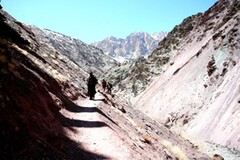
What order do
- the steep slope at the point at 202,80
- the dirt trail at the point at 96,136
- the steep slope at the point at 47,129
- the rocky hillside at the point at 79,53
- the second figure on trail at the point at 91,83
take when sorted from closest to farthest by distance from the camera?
the steep slope at the point at 47,129 < the dirt trail at the point at 96,136 < the second figure on trail at the point at 91,83 < the steep slope at the point at 202,80 < the rocky hillside at the point at 79,53

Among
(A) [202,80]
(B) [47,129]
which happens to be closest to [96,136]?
(B) [47,129]

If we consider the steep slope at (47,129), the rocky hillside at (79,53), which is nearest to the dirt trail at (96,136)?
the steep slope at (47,129)

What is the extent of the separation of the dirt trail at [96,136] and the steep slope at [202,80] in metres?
14.4

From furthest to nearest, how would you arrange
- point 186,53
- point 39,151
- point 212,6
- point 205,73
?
point 212,6
point 186,53
point 205,73
point 39,151

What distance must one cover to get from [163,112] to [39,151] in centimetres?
4021

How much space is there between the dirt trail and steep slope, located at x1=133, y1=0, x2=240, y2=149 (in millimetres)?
14426

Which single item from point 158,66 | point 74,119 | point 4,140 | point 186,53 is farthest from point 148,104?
point 4,140

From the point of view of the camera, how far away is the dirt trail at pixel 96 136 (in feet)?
40.5

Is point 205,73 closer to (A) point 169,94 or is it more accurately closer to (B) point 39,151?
(A) point 169,94

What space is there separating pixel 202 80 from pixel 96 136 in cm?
3389

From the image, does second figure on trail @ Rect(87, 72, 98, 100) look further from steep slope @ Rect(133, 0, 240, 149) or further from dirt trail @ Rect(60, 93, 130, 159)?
steep slope @ Rect(133, 0, 240, 149)

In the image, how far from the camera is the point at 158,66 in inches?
2805

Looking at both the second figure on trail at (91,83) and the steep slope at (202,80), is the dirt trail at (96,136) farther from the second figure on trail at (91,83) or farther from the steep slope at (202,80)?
the steep slope at (202,80)

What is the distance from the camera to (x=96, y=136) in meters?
14.1
